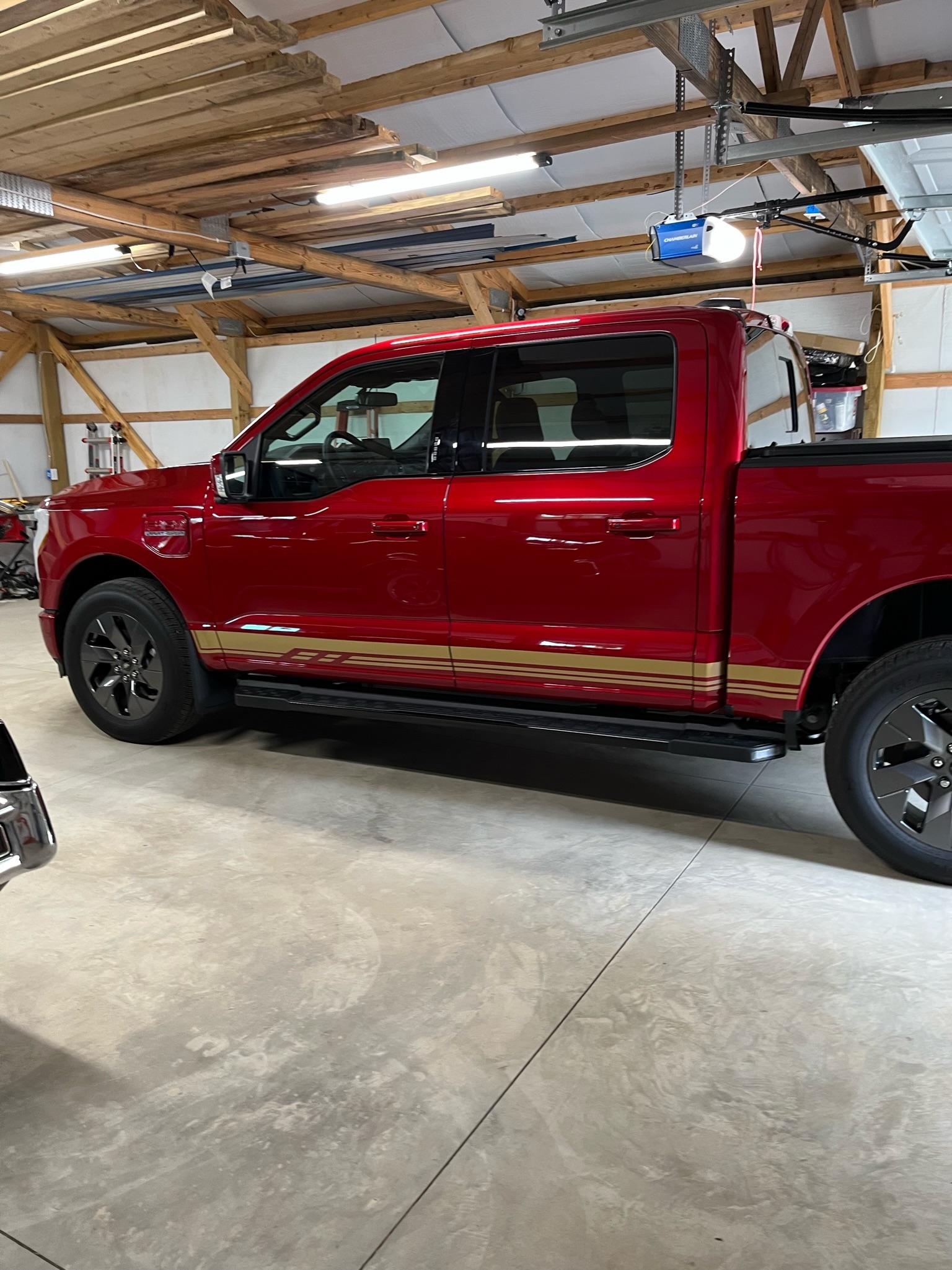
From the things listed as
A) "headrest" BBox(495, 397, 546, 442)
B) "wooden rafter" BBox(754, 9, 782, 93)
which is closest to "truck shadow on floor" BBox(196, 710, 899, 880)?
"headrest" BBox(495, 397, 546, 442)

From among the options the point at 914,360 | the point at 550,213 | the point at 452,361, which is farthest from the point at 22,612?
the point at 914,360

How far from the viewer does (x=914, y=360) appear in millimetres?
8992

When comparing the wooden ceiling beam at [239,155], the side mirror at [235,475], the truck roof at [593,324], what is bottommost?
the side mirror at [235,475]

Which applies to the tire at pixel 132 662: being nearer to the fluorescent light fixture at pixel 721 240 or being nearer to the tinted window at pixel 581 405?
the tinted window at pixel 581 405

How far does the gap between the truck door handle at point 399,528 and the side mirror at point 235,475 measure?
2.30ft

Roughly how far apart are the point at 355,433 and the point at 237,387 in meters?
9.88

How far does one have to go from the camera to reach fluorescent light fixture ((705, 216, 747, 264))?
555 centimetres

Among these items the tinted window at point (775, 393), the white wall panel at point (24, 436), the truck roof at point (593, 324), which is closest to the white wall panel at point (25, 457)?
the white wall panel at point (24, 436)

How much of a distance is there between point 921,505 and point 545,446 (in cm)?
137

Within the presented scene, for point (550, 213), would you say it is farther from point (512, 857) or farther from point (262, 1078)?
point (262, 1078)

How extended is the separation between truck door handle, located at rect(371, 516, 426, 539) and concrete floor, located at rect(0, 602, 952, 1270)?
1152mm

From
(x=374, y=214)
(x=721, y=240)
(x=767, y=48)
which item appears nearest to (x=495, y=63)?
(x=767, y=48)

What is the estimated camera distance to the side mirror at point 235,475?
4133 mm

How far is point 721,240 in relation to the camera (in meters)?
5.67
